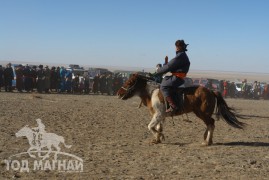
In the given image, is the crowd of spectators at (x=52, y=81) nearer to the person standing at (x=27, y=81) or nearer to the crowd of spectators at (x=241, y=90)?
the person standing at (x=27, y=81)

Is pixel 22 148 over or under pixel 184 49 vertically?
under

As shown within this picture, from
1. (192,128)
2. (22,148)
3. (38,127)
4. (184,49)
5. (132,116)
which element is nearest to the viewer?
(22,148)

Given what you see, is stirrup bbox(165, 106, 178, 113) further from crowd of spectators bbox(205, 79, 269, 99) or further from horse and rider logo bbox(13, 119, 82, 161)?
crowd of spectators bbox(205, 79, 269, 99)

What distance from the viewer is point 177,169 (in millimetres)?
7855

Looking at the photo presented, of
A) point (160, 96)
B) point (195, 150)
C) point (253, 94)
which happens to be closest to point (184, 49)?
point (160, 96)

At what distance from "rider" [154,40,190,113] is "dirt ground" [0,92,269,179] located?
117 centimetres

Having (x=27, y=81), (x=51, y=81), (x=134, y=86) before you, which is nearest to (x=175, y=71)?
(x=134, y=86)

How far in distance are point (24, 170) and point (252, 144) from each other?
6035 millimetres

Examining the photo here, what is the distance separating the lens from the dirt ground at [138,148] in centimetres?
752

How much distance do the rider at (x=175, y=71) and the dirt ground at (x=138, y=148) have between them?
1.17 meters

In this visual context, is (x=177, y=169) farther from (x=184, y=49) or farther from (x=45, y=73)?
(x=45, y=73)

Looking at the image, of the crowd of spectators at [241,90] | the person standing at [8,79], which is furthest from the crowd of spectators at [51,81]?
the crowd of spectators at [241,90]

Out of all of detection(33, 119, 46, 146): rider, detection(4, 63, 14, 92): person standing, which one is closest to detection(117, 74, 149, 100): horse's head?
detection(33, 119, 46, 146): rider

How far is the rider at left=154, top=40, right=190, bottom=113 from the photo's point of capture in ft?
34.0
